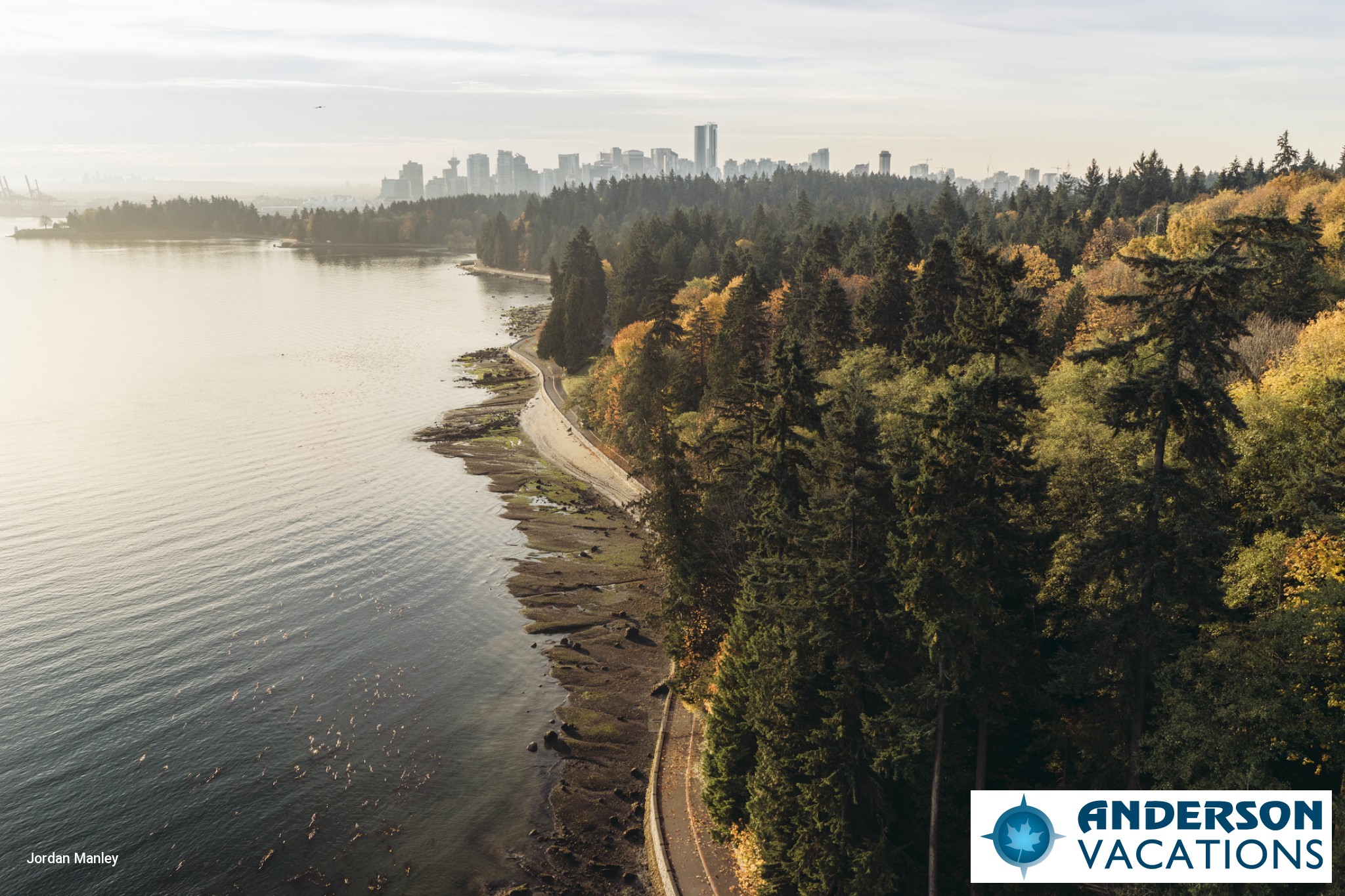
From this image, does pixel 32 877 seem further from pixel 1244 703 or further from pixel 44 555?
pixel 1244 703

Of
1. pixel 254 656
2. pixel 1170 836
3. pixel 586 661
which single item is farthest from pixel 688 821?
pixel 254 656

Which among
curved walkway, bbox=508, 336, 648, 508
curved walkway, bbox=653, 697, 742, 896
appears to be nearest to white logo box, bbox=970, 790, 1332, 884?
curved walkway, bbox=653, 697, 742, 896

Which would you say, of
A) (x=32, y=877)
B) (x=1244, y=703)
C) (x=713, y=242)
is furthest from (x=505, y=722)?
(x=713, y=242)

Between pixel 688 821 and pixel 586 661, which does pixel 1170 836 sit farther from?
pixel 586 661

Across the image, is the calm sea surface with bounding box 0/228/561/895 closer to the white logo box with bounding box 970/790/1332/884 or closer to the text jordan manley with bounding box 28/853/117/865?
the text jordan manley with bounding box 28/853/117/865

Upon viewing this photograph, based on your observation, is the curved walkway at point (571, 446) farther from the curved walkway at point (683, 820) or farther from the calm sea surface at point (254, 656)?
the curved walkway at point (683, 820)

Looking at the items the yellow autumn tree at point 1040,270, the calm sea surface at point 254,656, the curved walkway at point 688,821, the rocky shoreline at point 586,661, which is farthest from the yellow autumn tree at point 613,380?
the curved walkway at point 688,821
